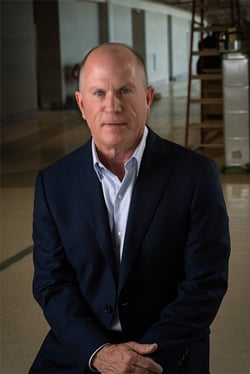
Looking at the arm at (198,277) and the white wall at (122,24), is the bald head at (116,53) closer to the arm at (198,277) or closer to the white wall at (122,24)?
the arm at (198,277)

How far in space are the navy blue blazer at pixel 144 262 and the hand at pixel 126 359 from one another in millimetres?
33

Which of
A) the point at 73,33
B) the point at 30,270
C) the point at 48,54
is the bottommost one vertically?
the point at 30,270

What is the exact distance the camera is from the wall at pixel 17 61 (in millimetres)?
15375

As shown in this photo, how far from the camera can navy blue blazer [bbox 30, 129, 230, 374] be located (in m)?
1.85

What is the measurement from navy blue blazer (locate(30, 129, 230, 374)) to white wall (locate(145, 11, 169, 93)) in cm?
2417

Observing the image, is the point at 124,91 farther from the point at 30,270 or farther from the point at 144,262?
the point at 30,270

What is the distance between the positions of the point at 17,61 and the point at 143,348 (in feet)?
49.7

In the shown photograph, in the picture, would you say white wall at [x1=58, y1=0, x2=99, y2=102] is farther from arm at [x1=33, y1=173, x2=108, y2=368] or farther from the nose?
the nose

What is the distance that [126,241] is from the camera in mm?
1834

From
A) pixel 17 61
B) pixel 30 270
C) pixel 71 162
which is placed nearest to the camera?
pixel 71 162

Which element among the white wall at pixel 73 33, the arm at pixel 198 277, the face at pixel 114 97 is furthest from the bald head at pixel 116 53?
the white wall at pixel 73 33

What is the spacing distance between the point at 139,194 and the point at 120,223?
11 centimetres

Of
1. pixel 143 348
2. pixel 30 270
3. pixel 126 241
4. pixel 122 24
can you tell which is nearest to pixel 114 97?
pixel 126 241

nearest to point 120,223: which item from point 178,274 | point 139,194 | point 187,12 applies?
point 139,194
